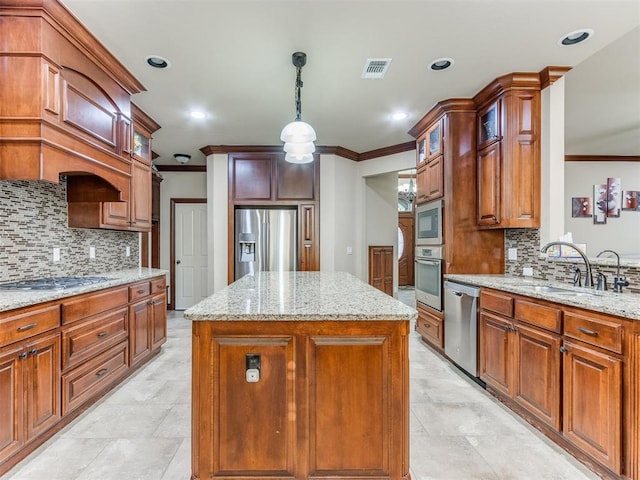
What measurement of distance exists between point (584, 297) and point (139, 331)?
3.41 meters

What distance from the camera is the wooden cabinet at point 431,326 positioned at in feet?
10.9

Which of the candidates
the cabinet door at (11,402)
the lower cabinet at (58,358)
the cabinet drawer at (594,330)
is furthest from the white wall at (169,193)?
the cabinet drawer at (594,330)

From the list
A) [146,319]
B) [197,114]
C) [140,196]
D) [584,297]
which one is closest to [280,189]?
[197,114]

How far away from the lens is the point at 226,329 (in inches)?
55.4

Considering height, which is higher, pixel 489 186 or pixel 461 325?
pixel 489 186

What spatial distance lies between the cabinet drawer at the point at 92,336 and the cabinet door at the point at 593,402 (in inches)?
118

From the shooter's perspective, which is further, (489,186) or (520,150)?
(489,186)

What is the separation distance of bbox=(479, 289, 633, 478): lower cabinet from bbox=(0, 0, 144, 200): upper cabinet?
3106 millimetres

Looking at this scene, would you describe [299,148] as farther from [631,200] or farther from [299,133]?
[631,200]

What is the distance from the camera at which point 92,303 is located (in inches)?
90.7

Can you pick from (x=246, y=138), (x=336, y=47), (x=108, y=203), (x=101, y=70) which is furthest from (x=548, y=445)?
(x=246, y=138)

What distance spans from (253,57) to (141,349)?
8.97 feet

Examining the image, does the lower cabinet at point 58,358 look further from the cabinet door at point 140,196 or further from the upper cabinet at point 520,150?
the upper cabinet at point 520,150

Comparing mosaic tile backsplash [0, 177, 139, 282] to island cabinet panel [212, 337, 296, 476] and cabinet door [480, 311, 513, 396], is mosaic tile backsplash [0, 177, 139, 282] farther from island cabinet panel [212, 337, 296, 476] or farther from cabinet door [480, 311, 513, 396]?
cabinet door [480, 311, 513, 396]
